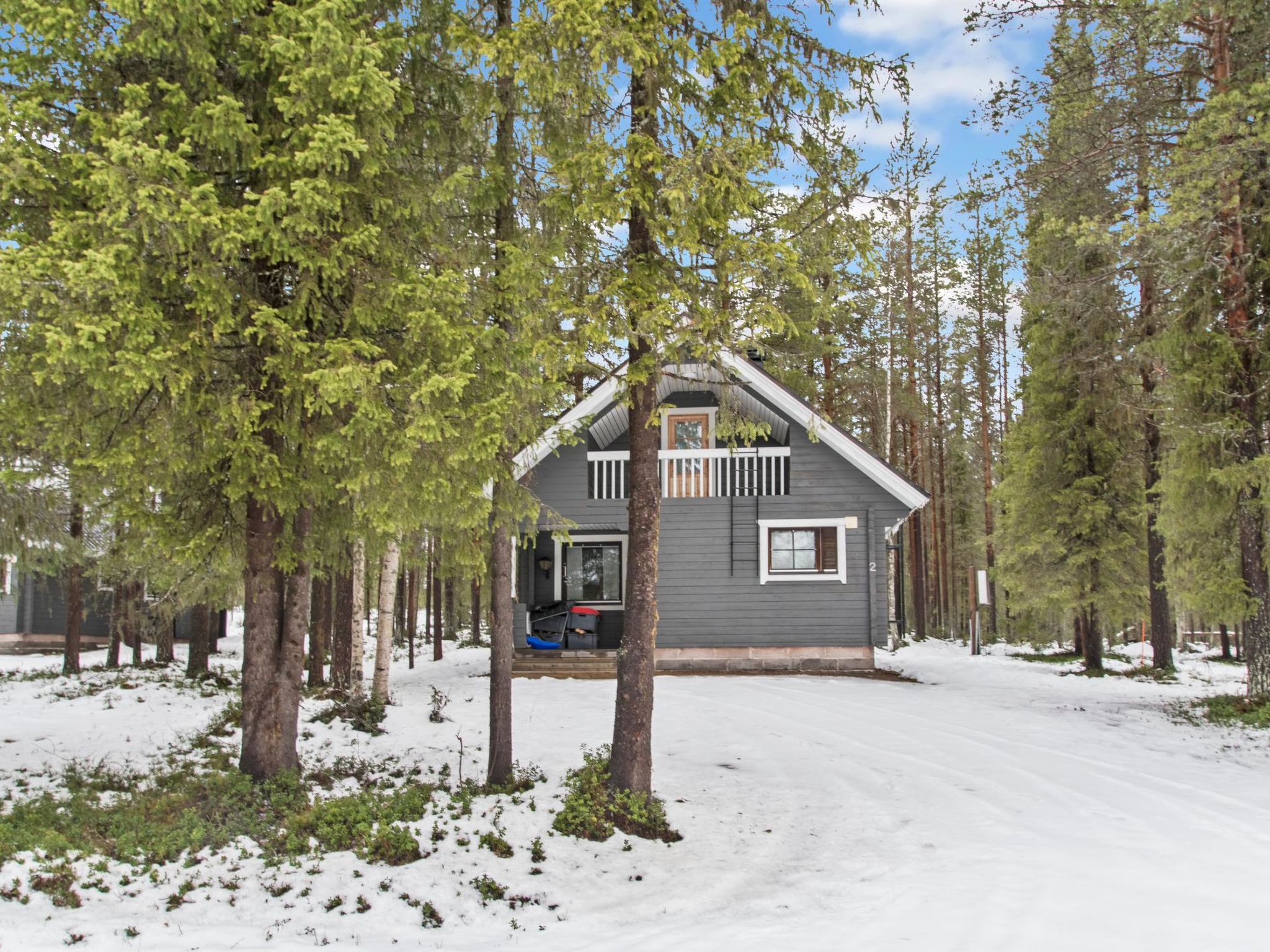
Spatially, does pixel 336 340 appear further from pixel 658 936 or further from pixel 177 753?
pixel 177 753

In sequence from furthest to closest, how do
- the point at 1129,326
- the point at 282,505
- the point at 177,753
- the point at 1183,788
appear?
the point at 1129,326 < the point at 177,753 < the point at 1183,788 < the point at 282,505

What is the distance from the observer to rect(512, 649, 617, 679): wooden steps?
1625 cm

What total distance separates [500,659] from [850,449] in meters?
10.6

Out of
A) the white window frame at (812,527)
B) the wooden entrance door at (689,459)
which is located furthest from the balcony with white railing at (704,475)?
the white window frame at (812,527)

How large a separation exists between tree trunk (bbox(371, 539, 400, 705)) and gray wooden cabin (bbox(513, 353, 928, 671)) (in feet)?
15.7

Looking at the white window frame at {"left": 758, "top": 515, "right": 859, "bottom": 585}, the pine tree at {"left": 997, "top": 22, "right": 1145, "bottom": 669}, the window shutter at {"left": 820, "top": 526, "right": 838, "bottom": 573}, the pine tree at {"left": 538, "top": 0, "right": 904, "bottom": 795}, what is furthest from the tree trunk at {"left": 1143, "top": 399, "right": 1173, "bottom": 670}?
the pine tree at {"left": 538, "top": 0, "right": 904, "bottom": 795}

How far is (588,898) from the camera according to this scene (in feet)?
18.9

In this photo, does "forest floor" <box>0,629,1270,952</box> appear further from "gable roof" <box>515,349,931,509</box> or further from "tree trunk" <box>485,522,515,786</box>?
"gable roof" <box>515,349,931,509</box>

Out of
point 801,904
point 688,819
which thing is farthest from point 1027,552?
point 801,904

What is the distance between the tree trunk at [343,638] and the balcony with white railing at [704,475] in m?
5.81

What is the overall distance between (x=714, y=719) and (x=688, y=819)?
4505 millimetres

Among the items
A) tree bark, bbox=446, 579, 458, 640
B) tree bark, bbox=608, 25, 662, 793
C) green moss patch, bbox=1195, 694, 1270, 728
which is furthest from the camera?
tree bark, bbox=446, 579, 458, 640

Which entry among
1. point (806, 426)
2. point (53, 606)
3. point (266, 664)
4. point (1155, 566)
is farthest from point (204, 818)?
point (53, 606)

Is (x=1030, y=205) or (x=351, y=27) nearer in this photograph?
(x=351, y=27)
